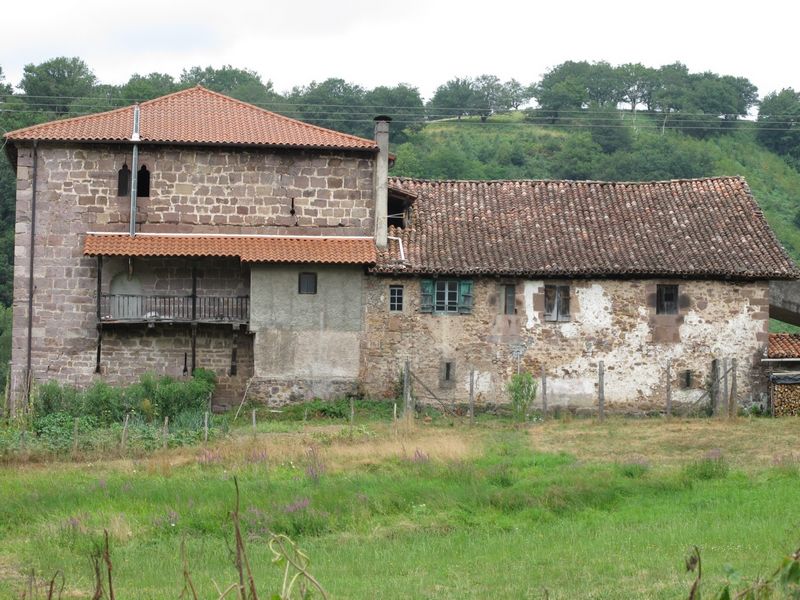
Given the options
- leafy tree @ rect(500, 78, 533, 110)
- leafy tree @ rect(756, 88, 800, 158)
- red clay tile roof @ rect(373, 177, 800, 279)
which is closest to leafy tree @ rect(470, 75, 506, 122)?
leafy tree @ rect(500, 78, 533, 110)

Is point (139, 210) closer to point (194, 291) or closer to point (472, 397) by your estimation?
point (194, 291)

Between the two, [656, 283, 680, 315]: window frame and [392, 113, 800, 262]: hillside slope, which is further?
[392, 113, 800, 262]: hillside slope

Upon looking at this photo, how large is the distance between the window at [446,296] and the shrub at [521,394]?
2500 millimetres

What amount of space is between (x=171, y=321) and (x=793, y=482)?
1653cm

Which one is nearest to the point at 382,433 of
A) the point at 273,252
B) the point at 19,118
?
the point at 273,252

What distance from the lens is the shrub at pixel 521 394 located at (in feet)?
104

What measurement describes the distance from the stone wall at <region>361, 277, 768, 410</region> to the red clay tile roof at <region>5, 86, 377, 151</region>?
4339 millimetres

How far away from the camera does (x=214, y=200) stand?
111ft

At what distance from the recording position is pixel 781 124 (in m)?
92.8

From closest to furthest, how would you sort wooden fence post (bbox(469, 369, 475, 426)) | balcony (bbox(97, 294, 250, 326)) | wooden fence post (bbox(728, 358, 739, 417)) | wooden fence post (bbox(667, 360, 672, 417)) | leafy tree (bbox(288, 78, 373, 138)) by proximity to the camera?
wooden fence post (bbox(469, 369, 475, 426)) → wooden fence post (bbox(728, 358, 739, 417)) → wooden fence post (bbox(667, 360, 672, 417)) → balcony (bbox(97, 294, 250, 326)) → leafy tree (bbox(288, 78, 373, 138))

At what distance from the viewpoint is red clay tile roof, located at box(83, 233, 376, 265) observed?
3253 cm

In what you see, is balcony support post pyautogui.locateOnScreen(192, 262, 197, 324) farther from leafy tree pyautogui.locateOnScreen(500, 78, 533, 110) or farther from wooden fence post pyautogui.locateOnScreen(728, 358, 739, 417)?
leafy tree pyautogui.locateOnScreen(500, 78, 533, 110)

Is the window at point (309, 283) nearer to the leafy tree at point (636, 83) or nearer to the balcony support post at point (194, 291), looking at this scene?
the balcony support post at point (194, 291)

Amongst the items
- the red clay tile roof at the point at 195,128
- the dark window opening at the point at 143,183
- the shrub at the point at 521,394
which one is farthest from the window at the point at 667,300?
the dark window opening at the point at 143,183
